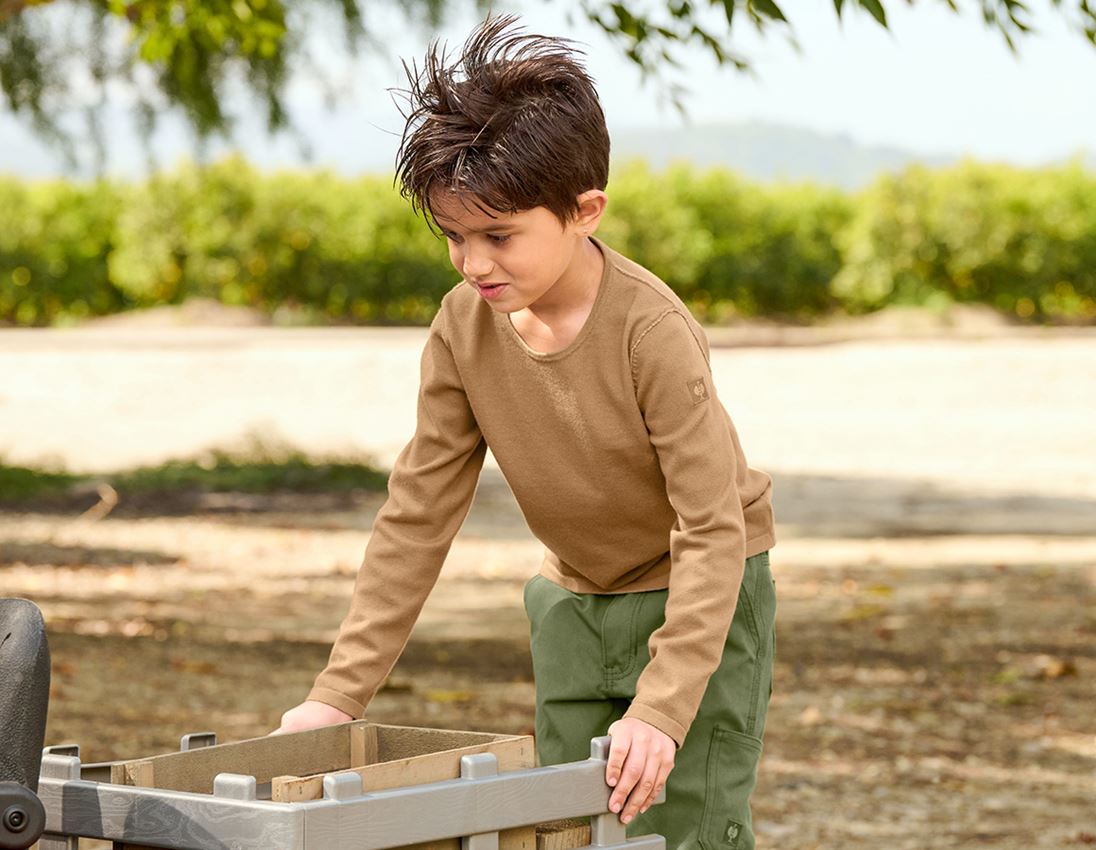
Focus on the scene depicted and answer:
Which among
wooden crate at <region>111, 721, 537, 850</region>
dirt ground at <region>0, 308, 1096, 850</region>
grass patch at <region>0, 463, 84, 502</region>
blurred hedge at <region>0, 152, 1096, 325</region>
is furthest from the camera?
blurred hedge at <region>0, 152, 1096, 325</region>

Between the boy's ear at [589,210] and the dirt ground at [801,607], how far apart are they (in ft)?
9.33

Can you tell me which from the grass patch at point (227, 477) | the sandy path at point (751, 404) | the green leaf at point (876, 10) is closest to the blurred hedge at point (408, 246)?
the sandy path at point (751, 404)

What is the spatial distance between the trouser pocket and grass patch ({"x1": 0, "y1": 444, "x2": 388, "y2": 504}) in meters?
10.8

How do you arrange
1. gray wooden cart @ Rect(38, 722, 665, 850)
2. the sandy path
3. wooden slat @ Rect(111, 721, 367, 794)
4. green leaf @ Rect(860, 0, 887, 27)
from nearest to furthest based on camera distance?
gray wooden cart @ Rect(38, 722, 665, 850) → wooden slat @ Rect(111, 721, 367, 794) → green leaf @ Rect(860, 0, 887, 27) → the sandy path

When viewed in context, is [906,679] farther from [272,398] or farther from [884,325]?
[884,325]

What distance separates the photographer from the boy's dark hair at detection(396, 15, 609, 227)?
2.29m

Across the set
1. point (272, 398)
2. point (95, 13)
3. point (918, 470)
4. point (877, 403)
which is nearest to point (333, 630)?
point (95, 13)

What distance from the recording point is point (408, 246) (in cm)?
2950

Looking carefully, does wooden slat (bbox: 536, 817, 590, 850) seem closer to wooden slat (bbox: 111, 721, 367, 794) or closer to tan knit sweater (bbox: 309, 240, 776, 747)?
tan knit sweater (bbox: 309, 240, 776, 747)

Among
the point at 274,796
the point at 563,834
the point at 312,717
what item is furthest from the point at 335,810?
the point at 312,717

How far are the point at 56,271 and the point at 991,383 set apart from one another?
1678 centimetres

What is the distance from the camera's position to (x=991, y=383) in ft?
66.3

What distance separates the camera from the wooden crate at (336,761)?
6.38 feet

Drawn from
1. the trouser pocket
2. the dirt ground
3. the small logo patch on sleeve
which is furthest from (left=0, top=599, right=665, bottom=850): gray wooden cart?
the dirt ground
